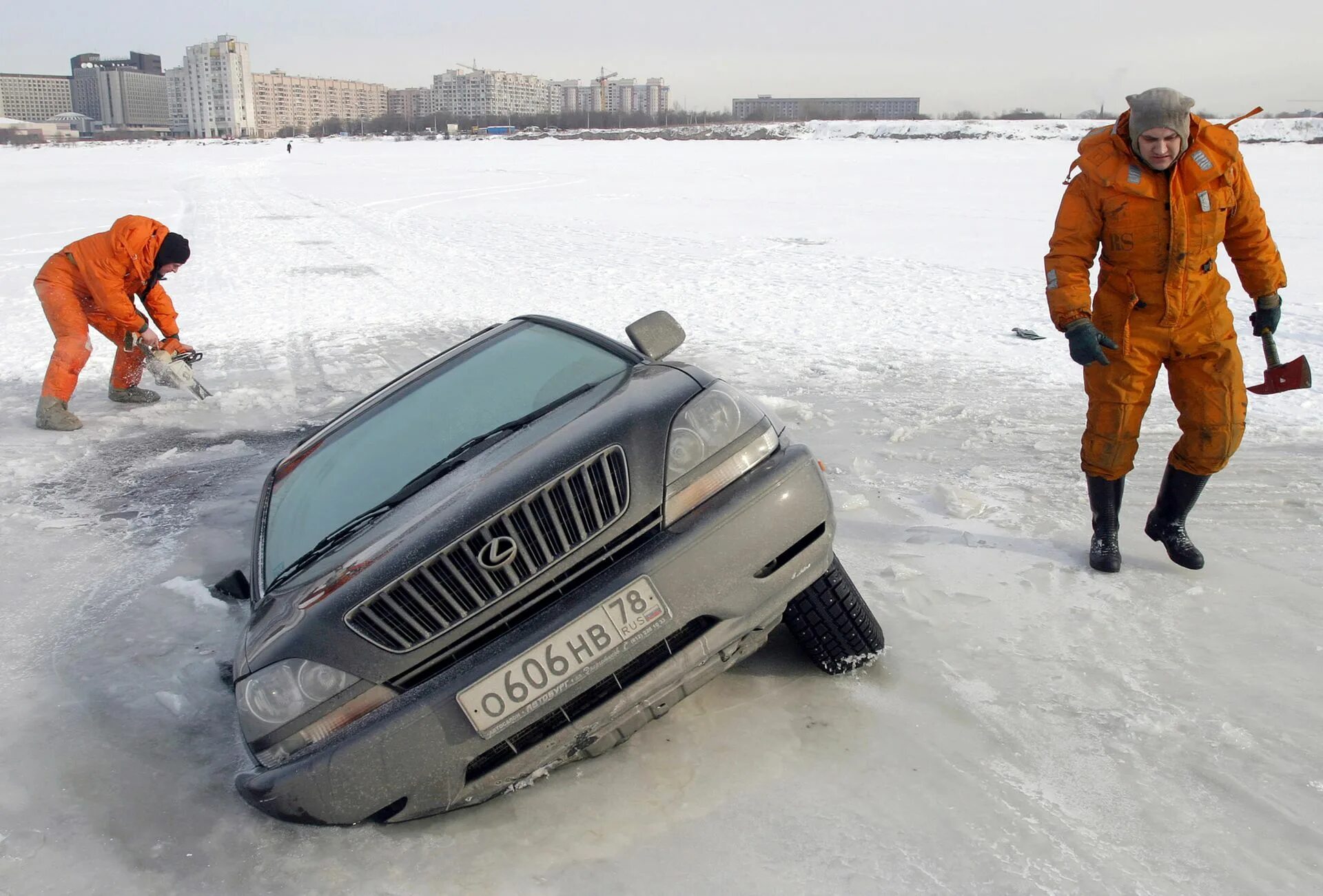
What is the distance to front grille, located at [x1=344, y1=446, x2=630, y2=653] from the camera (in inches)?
82.4

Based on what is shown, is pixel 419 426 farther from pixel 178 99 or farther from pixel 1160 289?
pixel 178 99

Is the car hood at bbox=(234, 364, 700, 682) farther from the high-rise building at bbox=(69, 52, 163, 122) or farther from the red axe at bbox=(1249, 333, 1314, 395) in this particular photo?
the high-rise building at bbox=(69, 52, 163, 122)

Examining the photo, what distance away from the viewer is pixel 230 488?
475cm

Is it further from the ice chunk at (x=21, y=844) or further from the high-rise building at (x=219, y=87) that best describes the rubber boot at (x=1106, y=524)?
the high-rise building at (x=219, y=87)

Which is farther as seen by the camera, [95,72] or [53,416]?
[95,72]

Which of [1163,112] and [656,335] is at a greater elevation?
[1163,112]

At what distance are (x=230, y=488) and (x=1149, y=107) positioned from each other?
13.8 feet

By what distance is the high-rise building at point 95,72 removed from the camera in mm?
180125

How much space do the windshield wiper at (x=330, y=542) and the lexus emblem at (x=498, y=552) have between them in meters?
0.55

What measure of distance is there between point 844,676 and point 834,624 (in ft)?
0.73

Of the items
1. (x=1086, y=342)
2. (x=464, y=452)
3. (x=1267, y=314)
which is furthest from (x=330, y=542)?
(x=1267, y=314)

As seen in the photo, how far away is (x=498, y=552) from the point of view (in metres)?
2.11

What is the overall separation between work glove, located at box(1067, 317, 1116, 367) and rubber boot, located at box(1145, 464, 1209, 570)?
533 mm

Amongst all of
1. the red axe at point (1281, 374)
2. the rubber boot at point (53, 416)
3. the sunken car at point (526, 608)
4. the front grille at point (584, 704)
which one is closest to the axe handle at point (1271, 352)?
the red axe at point (1281, 374)
